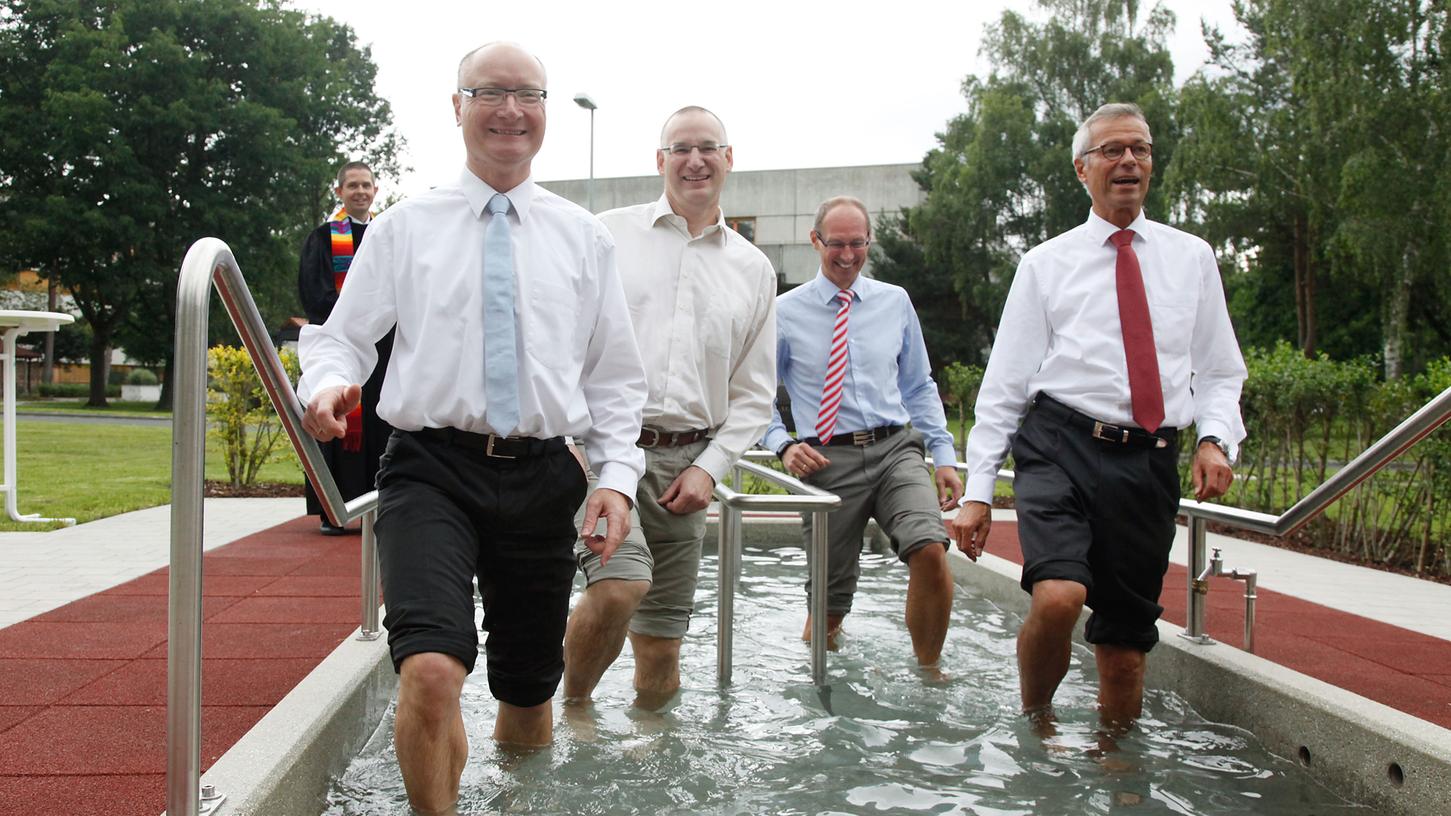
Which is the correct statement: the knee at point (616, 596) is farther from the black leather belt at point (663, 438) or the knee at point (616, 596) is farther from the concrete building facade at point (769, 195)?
the concrete building facade at point (769, 195)

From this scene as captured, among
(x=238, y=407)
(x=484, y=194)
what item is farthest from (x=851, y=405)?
(x=238, y=407)

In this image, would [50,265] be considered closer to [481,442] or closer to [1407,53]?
[1407,53]

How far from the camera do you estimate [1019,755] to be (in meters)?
3.79

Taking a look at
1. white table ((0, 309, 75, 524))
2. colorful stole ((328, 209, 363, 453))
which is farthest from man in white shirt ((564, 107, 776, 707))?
white table ((0, 309, 75, 524))

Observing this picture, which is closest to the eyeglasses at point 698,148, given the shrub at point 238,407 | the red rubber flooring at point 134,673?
the red rubber flooring at point 134,673

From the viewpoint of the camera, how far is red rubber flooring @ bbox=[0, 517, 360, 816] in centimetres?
293

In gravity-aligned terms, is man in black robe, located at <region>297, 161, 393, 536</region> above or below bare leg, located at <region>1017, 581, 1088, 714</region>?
above

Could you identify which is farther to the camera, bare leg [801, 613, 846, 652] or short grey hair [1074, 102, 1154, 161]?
bare leg [801, 613, 846, 652]

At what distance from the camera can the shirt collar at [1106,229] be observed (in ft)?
12.8

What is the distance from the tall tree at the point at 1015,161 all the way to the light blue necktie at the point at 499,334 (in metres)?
35.7

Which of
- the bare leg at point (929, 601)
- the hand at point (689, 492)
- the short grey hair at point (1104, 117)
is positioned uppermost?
the short grey hair at point (1104, 117)

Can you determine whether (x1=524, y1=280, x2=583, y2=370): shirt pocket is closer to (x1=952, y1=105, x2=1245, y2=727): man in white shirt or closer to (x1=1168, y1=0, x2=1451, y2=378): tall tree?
(x1=952, y1=105, x2=1245, y2=727): man in white shirt

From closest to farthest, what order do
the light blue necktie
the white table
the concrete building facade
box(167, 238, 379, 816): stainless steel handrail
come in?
box(167, 238, 379, 816): stainless steel handrail
the light blue necktie
the white table
the concrete building facade

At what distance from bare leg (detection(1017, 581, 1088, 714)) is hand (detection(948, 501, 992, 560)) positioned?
9.7 inches
